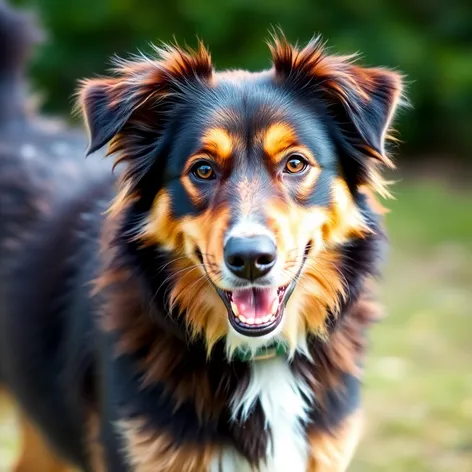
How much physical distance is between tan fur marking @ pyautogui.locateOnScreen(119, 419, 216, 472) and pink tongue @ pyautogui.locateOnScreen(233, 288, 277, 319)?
51cm

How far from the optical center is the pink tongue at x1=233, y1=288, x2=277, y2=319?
10.3 ft

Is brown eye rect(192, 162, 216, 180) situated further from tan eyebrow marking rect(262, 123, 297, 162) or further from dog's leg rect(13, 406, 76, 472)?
dog's leg rect(13, 406, 76, 472)

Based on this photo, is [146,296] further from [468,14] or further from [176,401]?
[468,14]

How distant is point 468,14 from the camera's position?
12484mm

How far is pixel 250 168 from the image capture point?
10.5 ft

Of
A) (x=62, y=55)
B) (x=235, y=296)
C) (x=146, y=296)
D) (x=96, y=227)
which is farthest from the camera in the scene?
(x=62, y=55)

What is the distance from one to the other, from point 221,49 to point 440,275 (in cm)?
589

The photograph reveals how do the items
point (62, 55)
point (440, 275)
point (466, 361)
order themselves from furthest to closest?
1. point (62, 55)
2. point (440, 275)
3. point (466, 361)

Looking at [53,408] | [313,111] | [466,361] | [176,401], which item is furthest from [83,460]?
[466,361]

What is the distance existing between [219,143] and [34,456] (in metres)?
2.26

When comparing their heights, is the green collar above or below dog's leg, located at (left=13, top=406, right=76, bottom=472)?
above

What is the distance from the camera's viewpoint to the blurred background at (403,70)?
7.74 metres

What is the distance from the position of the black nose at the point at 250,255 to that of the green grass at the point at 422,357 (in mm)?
2386

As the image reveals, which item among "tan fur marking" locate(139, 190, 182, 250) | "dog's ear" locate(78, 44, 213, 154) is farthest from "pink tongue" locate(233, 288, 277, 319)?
"dog's ear" locate(78, 44, 213, 154)
